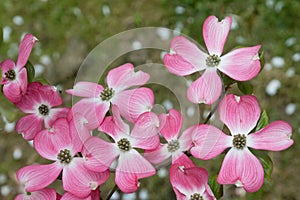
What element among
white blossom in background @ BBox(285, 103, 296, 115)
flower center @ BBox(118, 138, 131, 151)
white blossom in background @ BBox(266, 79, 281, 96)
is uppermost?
white blossom in background @ BBox(266, 79, 281, 96)

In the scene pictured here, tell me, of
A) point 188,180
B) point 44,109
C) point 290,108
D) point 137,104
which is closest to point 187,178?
point 188,180

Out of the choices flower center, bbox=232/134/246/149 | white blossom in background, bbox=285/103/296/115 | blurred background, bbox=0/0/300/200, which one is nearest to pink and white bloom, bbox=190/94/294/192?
flower center, bbox=232/134/246/149

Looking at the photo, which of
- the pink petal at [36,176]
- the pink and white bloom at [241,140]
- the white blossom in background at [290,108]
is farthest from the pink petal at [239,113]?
the white blossom in background at [290,108]

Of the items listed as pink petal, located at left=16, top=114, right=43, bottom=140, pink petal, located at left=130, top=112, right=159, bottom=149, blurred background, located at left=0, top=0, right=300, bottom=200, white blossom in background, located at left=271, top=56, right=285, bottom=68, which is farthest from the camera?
white blossom in background, located at left=271, top=56, right=285, bottom=68

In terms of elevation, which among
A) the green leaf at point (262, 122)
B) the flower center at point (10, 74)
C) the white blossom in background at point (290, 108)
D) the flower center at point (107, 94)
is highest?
the white blossom in background at point (290, 108)

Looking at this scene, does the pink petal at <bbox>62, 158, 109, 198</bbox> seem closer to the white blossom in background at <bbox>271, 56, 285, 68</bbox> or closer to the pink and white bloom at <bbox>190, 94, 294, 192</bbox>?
the pink and white bloom at <bbox>190, 94, 294, 192</bbox>

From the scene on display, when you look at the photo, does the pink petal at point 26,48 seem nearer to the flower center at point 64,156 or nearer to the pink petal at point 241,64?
the flower center at point 64,156

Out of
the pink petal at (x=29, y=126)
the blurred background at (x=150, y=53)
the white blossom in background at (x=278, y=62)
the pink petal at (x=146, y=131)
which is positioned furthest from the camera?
the white blossom in background at (x=278, y=62)
